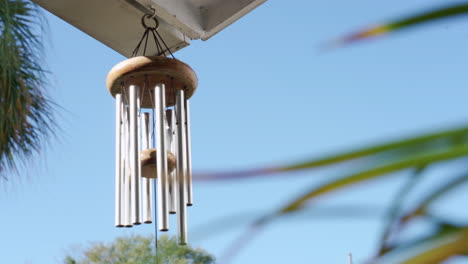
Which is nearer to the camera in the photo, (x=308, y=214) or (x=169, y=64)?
(x=308, y=214)

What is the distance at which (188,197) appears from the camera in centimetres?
321

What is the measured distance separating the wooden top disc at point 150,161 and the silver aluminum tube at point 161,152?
0.06 meters

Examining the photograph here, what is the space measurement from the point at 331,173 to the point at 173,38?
3.58 meters

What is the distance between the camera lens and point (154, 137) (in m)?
3.43

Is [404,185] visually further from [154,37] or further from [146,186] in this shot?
[154,37]

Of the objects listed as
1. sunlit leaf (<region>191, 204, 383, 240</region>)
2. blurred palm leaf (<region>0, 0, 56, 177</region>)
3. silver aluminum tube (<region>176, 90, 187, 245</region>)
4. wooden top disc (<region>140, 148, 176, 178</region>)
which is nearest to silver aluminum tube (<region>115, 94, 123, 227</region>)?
wooden top disc (<region>140, 148, 176, 178</region>)

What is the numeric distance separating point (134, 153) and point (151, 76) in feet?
1.21

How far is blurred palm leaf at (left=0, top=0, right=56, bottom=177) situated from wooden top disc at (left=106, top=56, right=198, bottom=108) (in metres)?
0.75

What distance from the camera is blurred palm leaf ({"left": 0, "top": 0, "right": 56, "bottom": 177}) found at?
12.4 feet

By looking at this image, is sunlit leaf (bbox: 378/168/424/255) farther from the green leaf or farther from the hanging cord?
the hanging cord

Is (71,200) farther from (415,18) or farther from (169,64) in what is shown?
(415,18)

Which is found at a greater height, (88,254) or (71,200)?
(71,200)

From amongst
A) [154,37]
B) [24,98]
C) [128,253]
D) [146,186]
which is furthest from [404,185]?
[128,253]

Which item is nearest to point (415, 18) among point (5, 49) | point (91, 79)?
point (5, 49)
